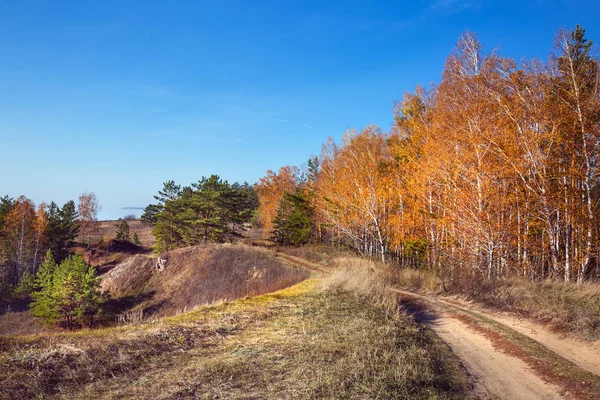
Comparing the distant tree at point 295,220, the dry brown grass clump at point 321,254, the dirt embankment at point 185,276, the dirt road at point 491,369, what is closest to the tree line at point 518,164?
the dirt road at point 491,369

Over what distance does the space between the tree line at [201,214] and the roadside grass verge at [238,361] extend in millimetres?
35478

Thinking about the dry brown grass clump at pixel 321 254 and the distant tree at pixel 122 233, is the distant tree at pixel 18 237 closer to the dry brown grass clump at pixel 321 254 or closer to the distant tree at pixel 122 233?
the distant tree at pixel 122 233

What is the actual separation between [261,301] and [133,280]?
31083 millimetres

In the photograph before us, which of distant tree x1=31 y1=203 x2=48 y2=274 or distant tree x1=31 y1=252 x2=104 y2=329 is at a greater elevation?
distant tree x1=31 y1=203 x2=48 y2=274

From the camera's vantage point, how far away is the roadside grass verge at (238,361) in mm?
5176

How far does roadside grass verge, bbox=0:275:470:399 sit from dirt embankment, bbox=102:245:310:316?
2054 cm

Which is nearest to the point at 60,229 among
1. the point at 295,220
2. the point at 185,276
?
the point at 185,276

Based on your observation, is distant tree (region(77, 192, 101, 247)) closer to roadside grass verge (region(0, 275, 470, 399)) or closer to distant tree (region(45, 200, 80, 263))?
distant tree (region(45, 200, 80, 263))

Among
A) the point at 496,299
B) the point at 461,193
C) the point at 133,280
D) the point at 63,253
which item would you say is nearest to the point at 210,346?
the point at 496,299

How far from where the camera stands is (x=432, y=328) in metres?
10.1

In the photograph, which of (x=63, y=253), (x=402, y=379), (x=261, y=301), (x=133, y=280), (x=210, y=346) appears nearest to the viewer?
(x=402, y=379)

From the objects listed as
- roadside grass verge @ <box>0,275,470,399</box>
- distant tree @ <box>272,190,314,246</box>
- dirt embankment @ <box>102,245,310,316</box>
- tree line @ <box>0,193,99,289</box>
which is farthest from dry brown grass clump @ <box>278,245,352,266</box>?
tree line @ <box>0,193,99,289</box>

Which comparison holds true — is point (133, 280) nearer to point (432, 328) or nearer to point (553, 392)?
point (432, 328)

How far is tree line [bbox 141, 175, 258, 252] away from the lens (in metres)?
43.9
